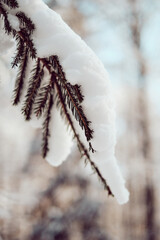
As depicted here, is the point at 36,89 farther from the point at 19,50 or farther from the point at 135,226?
the point at 135,226

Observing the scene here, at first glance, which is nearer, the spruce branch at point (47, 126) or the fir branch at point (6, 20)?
the fir branch at point (6, 20)

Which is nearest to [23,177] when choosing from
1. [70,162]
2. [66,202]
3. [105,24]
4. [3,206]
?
[70,162]

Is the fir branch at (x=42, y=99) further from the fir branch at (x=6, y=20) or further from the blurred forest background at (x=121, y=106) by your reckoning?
the blurred forest background at (x=121, y=106)

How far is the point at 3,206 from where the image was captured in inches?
59.2

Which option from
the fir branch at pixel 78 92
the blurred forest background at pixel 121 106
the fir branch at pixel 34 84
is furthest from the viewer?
the blurred forest background at pixel 121 106

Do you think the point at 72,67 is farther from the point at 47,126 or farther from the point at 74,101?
the point at 47,126

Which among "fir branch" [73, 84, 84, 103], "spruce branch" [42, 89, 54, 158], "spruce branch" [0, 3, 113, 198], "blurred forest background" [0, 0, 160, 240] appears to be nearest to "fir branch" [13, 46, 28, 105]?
"spruce branch" [0, 3, 113, 198]

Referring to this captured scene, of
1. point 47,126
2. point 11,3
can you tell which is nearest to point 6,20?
point 11,3

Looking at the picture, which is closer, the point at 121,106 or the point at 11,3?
the point at 11,3

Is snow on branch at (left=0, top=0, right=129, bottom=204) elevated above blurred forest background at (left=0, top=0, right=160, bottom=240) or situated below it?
below

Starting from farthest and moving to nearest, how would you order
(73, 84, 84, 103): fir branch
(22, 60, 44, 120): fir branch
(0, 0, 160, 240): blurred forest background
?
(0, 0, 160, 240): blurred forest background
(22, 60, 44, 120): fir branch
(73, 84, 84, 103): fir branch

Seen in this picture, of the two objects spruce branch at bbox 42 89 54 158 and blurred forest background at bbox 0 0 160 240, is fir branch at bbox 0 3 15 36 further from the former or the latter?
blurred forest background at bbox 0 0 160 240

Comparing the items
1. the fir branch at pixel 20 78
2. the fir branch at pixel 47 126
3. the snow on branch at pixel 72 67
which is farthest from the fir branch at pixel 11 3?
the fir branch at pixel 47 126

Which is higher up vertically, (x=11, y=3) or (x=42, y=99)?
(x=11, y=3)
